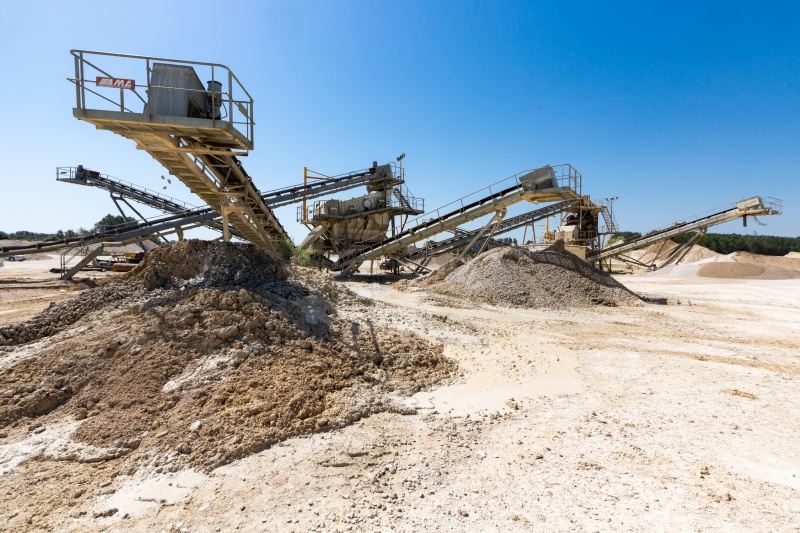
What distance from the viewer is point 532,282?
1465 cm

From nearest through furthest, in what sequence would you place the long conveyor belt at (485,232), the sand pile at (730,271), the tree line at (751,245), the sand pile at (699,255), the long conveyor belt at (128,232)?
1. the long conveyor belt at (128,232)
2. the long conveyor belt at (485,232)
3. the sand pile at (730,271)
4. the sand pile at (699,255)
5. the tree line at (751,245)

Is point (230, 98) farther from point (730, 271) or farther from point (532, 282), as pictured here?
point (730, 271)

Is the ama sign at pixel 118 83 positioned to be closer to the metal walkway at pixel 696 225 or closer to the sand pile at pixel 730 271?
the metal walkway at pixel 696 225

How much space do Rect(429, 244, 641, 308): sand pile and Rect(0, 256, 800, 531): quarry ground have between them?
7.12 meters

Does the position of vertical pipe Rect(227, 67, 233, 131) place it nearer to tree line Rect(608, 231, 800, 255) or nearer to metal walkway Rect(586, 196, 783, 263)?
metal walkway Rect(586, 196, 783, 263)

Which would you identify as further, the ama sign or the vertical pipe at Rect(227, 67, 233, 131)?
the vertical pipe at Rect(227, 67, 233, 131)

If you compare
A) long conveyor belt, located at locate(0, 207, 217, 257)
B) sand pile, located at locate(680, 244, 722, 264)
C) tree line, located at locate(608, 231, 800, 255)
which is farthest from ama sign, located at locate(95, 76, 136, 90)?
tree line, located at locate(608, 231, 800, 255)

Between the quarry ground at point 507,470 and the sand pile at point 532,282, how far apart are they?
7119 mm

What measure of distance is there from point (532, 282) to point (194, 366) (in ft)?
40.4

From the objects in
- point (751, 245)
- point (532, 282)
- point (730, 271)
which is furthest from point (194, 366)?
point (751, 245)

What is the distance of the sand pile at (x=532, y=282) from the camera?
14.0 meters

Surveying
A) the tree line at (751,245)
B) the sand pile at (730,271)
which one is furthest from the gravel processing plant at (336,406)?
the tree line at (751,245)

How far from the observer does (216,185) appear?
38.2 ft

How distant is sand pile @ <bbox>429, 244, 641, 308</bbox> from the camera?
45.8ft
